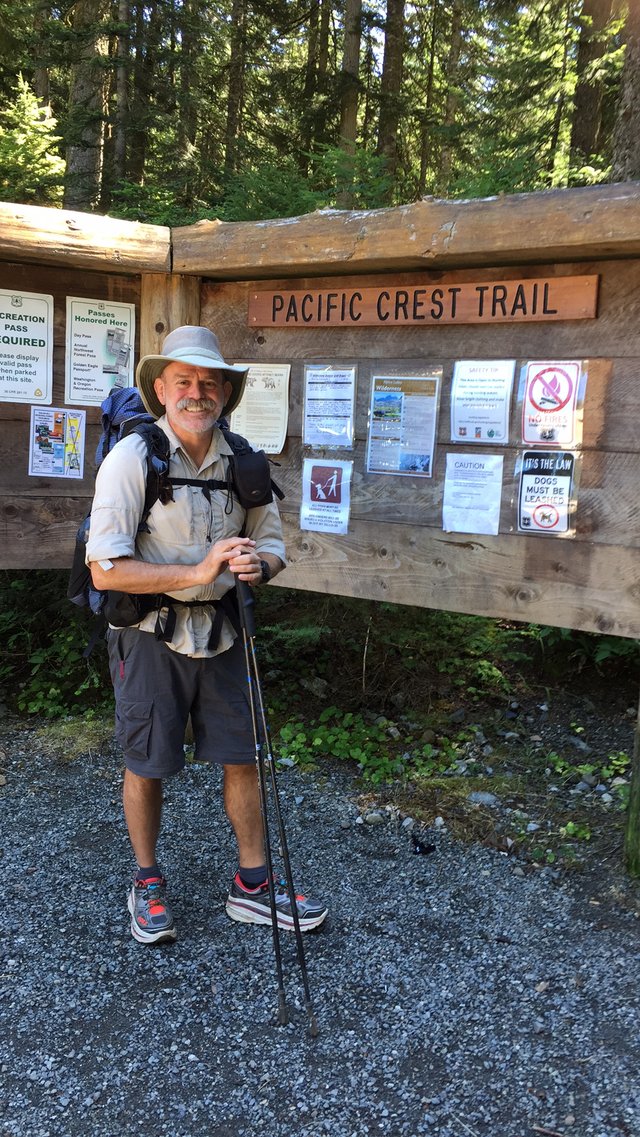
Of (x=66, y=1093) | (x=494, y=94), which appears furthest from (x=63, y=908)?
(x=494, y=94)

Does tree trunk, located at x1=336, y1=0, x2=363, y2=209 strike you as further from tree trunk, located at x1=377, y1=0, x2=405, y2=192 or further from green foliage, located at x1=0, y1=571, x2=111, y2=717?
green foliage, located at x1=0, y1=571, x2=111, y2=717

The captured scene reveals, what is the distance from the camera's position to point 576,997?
2.99m

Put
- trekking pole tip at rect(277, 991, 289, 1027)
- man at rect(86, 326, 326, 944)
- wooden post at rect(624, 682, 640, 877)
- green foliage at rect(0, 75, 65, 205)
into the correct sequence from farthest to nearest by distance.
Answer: green foliage at rect(0, 75, 65, 205) → wooden post at rect(624, 682, 640, 877) → man at rect(86, 326, 326, 944) → trekking pole tip at rect(277, 991, 289, 1027)

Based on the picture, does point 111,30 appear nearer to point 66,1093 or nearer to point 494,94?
point 494,94

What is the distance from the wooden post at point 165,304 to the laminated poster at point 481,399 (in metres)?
1.60

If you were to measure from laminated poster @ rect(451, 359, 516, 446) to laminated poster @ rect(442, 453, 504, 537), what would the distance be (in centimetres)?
10

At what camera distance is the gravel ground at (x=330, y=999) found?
2486 millimetres

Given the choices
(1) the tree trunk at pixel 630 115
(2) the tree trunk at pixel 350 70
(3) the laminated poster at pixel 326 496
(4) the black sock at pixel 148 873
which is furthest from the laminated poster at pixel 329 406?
(2) the tree trunk at pixel 350 70

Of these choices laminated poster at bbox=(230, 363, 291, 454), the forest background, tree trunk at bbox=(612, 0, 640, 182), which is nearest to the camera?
laminated poster at bbox=(230, 363, 291, 454)

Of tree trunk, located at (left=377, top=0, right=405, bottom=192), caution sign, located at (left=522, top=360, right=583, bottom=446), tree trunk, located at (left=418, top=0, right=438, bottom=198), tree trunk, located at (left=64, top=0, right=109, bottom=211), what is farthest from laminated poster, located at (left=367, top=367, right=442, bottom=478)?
tree trunk, located at (left=418, top=0, right=438, bottom=198)

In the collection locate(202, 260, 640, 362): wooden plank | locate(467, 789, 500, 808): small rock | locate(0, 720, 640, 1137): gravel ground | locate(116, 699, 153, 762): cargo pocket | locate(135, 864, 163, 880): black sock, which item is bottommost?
locate(0, 720, 640, 1137): gravel ground

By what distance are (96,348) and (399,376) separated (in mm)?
1773

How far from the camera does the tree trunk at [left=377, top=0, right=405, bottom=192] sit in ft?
43.5

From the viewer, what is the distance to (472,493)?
3.89 m
